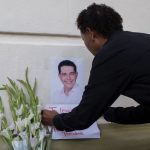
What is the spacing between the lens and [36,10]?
224cm

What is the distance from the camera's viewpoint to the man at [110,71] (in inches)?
69.5

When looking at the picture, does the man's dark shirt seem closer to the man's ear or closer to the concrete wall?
the man's ear

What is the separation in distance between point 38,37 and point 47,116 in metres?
0.46

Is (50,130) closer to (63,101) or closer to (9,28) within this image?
(63,101)

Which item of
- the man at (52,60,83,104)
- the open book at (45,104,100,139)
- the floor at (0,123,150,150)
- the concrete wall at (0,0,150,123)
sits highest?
the concrete wall at (0,0,150,123)

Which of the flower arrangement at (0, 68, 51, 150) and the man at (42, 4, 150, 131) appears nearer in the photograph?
the man at (42, 4, 150, 131)

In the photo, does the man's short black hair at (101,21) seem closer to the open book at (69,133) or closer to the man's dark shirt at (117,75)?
the man's dark shirt at (117,75)

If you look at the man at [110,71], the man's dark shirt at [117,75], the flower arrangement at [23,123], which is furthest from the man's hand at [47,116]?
the man's dark shirt at [117,75]

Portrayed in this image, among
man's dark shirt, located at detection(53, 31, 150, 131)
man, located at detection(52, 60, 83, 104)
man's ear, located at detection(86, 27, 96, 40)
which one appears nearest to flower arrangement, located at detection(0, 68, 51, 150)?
man, located at detection(52, 60, 83, 104)

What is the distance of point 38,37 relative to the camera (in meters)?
2.26

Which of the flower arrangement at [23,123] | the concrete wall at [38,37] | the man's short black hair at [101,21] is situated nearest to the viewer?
the man's short black hair at [101,21]

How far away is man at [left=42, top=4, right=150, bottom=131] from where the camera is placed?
5.79 ft

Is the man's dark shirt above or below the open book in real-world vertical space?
above

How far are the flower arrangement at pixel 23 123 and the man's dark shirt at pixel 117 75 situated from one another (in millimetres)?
325
